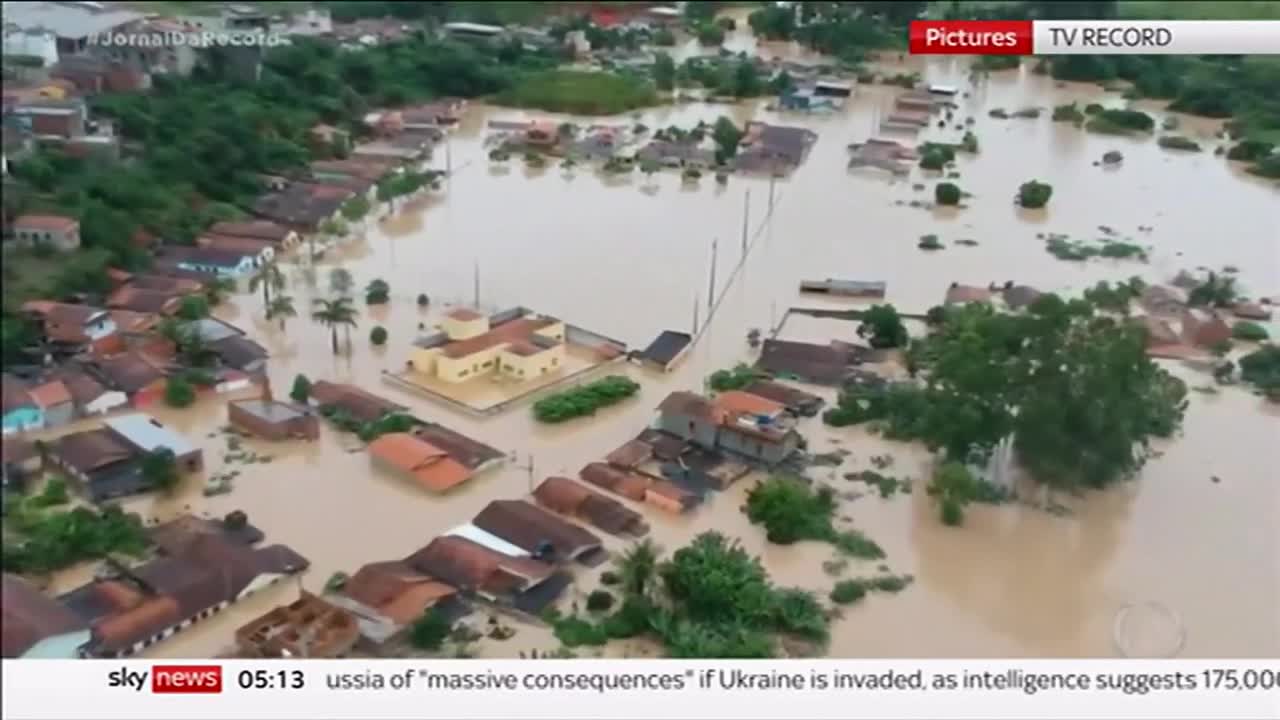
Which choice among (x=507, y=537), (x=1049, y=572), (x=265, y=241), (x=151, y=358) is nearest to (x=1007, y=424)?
(x=1049, y=572)

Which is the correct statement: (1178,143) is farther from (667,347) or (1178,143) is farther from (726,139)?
(667,347)

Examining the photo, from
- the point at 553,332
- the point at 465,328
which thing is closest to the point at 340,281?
the point at 465,328

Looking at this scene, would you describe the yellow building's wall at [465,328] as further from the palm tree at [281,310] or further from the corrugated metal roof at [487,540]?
the corrugated metal roof at [487,540]

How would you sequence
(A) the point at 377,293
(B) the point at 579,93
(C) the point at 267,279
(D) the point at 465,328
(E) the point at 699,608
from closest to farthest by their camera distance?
(E) the point at 699,608, (D) the point at 465,328, (C) the point at 267,279, (A) the point at 377,293, (B) the point at 579,93

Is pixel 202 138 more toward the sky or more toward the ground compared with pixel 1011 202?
more toward the sky

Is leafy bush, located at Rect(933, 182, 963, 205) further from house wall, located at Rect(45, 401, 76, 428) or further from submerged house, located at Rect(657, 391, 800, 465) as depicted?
house wall, located at Rect(45, 401, 76, 428)

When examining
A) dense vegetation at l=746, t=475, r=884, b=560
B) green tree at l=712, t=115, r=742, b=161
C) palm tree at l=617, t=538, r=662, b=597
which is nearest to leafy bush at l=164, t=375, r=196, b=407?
palm tree at l=617, t=538, r=662, b=597

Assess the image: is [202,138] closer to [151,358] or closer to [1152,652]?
[151,358]
